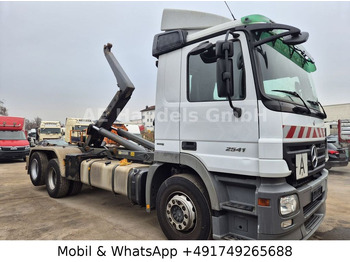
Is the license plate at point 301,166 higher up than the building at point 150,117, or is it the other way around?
the building at point 150,117

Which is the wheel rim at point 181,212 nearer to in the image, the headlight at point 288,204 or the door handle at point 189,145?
the door handle at point 189,145

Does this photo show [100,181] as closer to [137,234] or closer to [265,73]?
[137,234]

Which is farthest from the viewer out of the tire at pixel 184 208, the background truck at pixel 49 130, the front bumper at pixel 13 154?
the background truck at pixel 49 130

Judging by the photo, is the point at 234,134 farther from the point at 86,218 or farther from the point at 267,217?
the point at 86,218

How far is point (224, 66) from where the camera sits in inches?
104

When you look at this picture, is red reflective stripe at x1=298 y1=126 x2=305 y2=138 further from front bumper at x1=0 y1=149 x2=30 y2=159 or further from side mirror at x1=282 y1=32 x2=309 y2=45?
front bumper at x1=0 y1=149 x2=30 y2=159

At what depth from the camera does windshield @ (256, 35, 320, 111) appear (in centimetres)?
283

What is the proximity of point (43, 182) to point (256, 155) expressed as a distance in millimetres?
6150

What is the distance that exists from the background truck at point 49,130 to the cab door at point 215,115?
18785 millimetres

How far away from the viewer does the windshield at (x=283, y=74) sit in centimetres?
283

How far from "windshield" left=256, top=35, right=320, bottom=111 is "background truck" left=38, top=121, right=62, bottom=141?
64.4 feet

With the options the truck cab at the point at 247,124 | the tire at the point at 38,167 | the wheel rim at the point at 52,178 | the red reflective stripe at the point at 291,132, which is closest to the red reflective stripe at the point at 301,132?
the truck cab at the point at 247,124

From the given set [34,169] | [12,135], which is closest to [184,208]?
[34,169]

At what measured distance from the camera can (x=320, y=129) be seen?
3.52m
